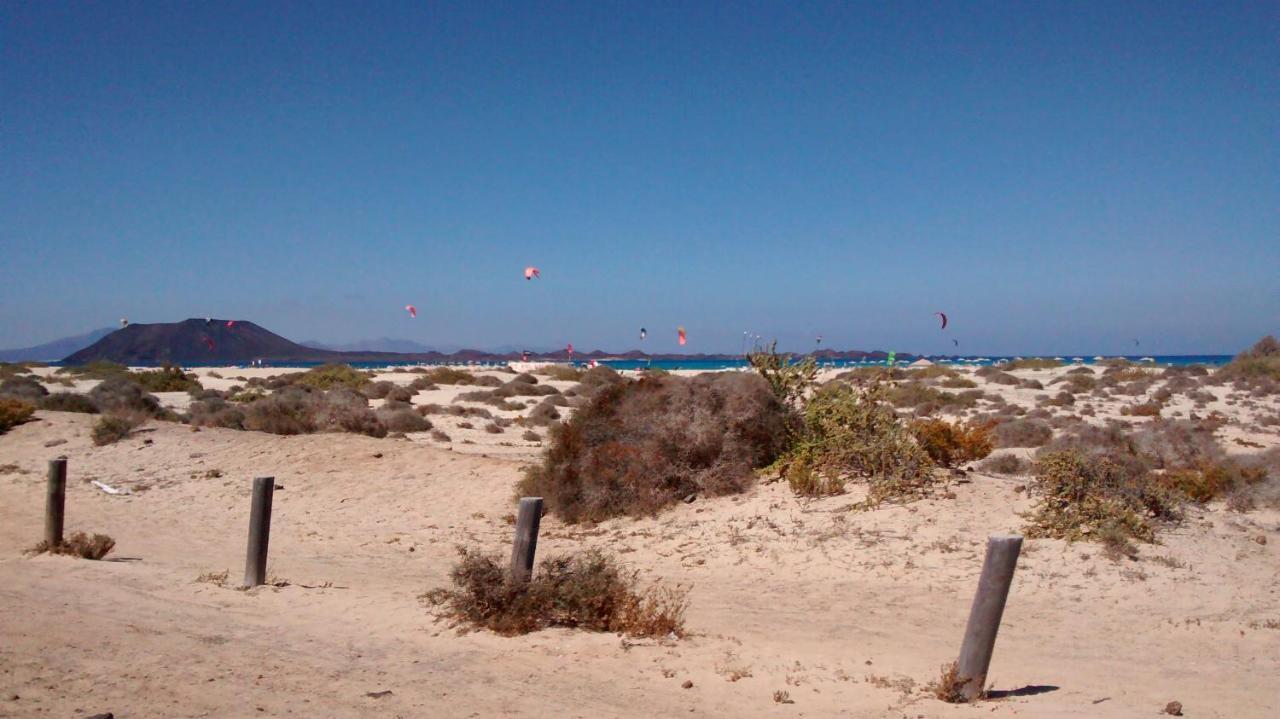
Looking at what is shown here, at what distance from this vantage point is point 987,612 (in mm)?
6223

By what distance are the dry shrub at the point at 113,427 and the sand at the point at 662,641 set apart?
309 cm

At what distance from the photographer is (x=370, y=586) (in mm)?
10320

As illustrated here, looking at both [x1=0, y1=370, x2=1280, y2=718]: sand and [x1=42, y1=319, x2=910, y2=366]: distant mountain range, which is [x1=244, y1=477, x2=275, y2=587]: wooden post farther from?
[x1=42, y1=319, x2=910, y2=366]: distant mountain range

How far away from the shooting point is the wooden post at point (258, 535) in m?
9.67

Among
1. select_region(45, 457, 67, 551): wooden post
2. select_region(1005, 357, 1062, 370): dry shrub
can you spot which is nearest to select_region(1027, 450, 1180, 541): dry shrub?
select_region(45, 457, 67, 551): wooden post

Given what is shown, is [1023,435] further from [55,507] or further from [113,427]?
[113,427]

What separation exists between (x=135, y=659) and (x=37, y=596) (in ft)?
8.80

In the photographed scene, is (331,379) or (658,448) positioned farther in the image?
(331,379)

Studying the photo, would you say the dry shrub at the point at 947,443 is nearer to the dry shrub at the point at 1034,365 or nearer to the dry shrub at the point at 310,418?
the dry shrub at the point at 310,418

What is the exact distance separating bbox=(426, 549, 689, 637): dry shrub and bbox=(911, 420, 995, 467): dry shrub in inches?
278

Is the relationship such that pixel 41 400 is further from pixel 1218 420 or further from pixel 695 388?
pixel 1218 420

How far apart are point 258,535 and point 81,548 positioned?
3113 mm

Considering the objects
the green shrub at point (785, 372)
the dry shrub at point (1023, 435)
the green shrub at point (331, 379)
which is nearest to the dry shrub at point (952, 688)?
the green shrub at point (785, 372)

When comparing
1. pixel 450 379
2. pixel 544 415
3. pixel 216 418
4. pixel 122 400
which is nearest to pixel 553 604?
pixel 216 418
